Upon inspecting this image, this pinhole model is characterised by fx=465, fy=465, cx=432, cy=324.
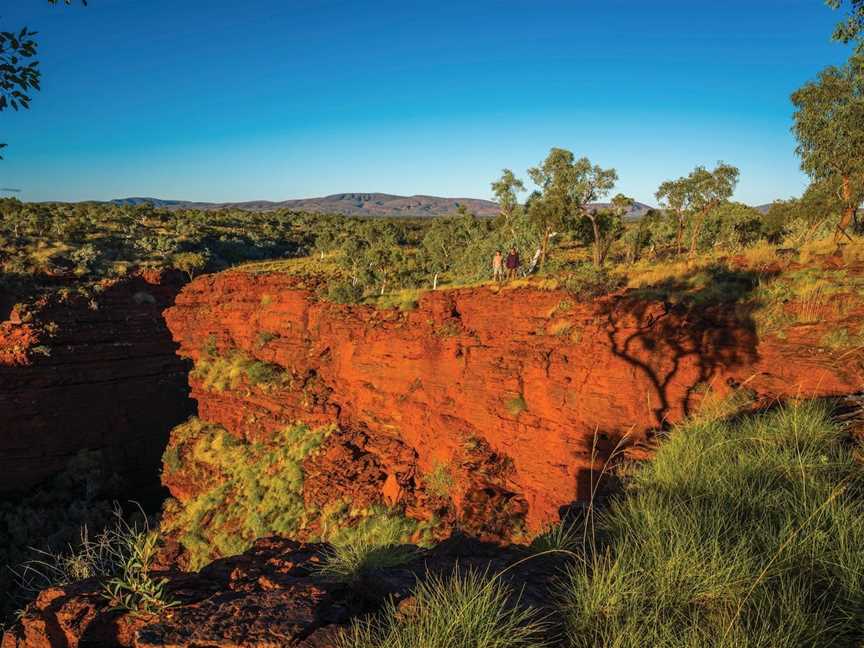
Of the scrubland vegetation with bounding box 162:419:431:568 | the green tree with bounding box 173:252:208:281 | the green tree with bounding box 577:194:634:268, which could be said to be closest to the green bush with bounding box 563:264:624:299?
the scrubland vegetation with bounding box 162:419:431:568

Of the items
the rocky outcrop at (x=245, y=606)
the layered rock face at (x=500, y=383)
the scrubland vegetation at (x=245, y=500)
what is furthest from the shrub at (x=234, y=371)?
the rocky outcrop at (x=245, y=606)

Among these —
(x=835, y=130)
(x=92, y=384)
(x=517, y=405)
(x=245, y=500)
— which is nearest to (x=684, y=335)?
(x=517, y=405)

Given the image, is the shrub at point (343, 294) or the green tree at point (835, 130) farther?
the shrub at point (343, 294)

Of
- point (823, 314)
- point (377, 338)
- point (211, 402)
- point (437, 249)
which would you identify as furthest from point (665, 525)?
point (437, 249)

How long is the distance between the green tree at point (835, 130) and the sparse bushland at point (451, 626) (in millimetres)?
12911

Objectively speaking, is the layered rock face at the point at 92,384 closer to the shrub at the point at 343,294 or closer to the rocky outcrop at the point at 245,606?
the shrub at the point at 343,294

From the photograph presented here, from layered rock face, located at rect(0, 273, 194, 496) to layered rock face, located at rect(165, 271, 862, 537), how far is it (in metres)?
6.16

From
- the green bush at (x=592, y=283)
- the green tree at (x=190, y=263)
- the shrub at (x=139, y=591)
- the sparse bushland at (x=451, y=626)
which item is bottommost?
the shrub at (x=139, y=591)

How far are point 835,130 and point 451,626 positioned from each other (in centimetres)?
1450

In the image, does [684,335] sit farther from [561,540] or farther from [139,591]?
[139,591]

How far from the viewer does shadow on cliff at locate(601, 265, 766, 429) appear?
8.66 m

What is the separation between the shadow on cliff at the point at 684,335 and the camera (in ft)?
28.4

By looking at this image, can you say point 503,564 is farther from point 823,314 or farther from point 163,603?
point 823,314

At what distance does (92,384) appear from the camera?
21875 millimetres
